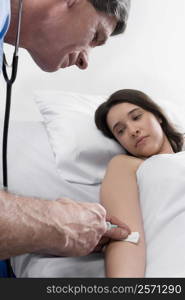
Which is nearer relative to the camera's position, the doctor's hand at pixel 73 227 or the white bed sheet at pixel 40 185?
the doctor's hand at pixel 73 227

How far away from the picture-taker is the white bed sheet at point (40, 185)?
1231 mm

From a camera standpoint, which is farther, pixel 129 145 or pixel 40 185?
pixel 129 145

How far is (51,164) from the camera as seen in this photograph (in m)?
1.62

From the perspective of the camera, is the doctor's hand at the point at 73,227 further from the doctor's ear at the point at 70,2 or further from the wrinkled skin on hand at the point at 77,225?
the doctor's ear at the point at 70,2

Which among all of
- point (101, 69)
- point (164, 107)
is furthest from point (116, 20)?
point (101, 69)

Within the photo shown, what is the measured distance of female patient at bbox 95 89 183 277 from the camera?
128 centimetres

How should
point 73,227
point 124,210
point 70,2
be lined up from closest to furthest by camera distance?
point 73,227
point 70,2
point 124,210

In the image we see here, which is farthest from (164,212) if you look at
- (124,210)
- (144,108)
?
(144,108)

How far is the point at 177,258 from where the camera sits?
1093mm

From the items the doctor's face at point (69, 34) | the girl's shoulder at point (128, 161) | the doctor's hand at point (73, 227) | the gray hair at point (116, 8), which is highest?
the gray hair at point (116, 8)

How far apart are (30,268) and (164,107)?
39.1 inches

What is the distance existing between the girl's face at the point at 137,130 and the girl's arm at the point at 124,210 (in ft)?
0.38

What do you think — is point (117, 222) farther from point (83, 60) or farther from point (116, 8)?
point (116, 8)

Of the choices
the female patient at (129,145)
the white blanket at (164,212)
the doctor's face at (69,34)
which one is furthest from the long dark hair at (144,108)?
the doctor's face at (69,34)
